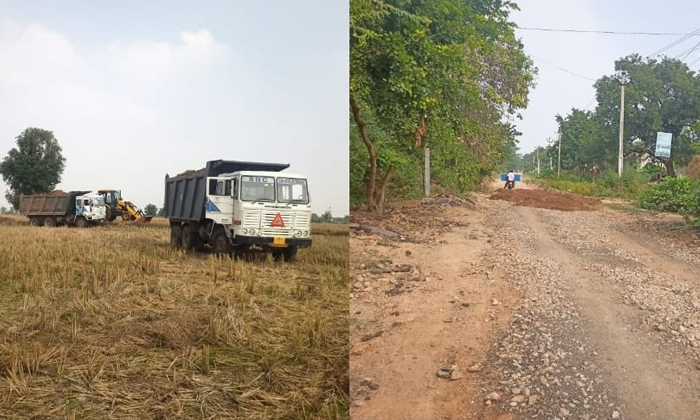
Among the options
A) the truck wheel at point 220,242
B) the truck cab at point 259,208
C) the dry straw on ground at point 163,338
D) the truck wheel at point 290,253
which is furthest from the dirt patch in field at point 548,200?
the truck wheel at point 220,242

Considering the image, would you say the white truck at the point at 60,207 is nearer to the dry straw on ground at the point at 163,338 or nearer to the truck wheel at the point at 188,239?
the dry straw on ground at the point at 163,338

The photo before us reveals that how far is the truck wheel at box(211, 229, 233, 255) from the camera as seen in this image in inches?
117

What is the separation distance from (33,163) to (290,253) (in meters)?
1.16

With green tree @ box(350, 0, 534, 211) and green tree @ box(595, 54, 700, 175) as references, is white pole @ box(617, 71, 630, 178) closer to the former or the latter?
green tree @ box(595, 54, 700, 175)

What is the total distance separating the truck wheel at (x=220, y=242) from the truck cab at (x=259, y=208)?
0.20ft

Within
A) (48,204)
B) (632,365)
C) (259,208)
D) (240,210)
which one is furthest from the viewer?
(240,210)

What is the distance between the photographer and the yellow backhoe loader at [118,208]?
1.85m

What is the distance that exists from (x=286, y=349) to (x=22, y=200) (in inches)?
45.8

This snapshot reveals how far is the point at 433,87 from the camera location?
118 centimetres

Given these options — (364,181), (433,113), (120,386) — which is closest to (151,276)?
Answer: (120,386)

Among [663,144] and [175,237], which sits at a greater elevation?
[663,144]

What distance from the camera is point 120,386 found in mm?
1290

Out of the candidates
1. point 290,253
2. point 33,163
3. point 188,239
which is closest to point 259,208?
point 188,239

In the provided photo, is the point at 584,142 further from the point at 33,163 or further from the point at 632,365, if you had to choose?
the point at 33,163
